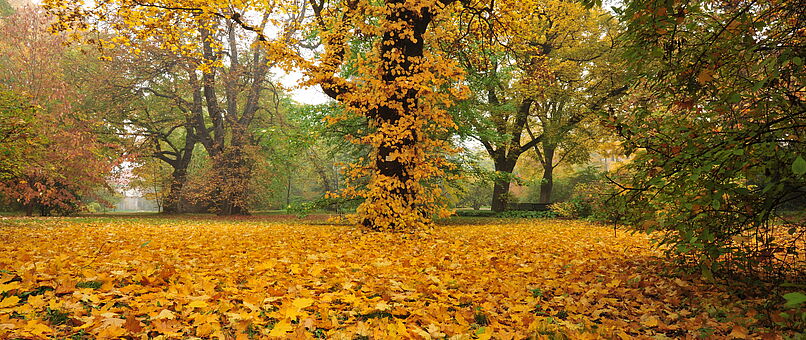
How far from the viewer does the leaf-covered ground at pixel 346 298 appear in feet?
7.55

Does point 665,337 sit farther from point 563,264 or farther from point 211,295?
point 211,295

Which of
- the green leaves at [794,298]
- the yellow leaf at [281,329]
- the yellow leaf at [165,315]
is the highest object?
the green leaves at [794,298]

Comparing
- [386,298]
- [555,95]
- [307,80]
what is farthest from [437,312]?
[555,95]

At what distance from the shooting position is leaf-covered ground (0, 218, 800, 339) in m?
2.30

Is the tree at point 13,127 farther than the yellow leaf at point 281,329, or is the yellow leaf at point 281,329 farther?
the tree at point 13,127

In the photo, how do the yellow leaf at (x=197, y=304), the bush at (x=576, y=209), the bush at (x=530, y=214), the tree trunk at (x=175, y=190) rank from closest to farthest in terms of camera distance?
the yellow leaf at (x=197, y=304)
the bush at (x=576, y=209)
the bush at (x=530, y=214)
the tree trunk at (x=175, y=190)

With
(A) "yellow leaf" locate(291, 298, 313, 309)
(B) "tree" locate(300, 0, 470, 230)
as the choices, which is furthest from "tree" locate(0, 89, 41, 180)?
(A) "yellow leaf" locate(291, 298, 313, 309)

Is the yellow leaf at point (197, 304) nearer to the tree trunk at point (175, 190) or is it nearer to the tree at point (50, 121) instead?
the tree at point (50, 121)

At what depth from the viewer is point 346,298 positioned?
2.96m

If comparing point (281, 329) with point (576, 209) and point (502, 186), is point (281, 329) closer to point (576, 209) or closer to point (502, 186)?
point (576, 209)

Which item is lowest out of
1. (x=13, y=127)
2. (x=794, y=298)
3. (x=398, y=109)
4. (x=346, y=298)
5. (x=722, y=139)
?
(x=346, y=298)

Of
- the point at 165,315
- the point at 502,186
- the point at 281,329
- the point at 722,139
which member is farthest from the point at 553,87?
the point at 165,315

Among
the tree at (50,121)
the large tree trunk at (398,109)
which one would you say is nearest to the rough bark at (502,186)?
the large tree trunk at (398,109)

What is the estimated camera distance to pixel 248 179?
19.3 metres
